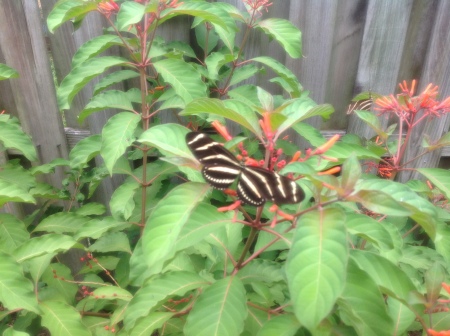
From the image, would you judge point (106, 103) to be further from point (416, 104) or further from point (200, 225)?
point (416, 104)

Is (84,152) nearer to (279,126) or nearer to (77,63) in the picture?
(77,63)

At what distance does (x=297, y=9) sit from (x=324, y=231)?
1.62 metres

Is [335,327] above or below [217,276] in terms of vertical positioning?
above

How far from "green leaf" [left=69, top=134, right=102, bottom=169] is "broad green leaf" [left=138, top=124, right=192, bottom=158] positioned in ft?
2.66

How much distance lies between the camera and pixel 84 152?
5.44ft

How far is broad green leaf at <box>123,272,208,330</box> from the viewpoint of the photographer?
108 centimetres

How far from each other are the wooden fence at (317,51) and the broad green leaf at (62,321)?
3.67 feet

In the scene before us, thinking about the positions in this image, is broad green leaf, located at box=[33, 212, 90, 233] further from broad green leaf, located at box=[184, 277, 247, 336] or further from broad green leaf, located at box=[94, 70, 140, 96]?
broad green leaf, located at box=[184, 277, 247, 336]

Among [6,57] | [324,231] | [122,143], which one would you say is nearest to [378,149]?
[324,231]

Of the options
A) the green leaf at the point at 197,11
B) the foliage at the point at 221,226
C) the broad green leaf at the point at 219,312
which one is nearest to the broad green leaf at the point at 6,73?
the foliage at the point at 221,226

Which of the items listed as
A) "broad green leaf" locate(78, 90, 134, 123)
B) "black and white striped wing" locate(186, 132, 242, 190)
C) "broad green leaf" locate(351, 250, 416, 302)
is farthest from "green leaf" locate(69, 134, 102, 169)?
"broad green leaf" locate(351, 250, 416, 302)

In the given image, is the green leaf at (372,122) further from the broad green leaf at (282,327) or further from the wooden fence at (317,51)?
the broad green leaf at (282,327)

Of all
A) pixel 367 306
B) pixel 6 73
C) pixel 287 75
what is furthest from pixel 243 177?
pixel 6 73

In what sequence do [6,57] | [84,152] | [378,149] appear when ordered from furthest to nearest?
[6,57]
[84,152]
[378,149]
